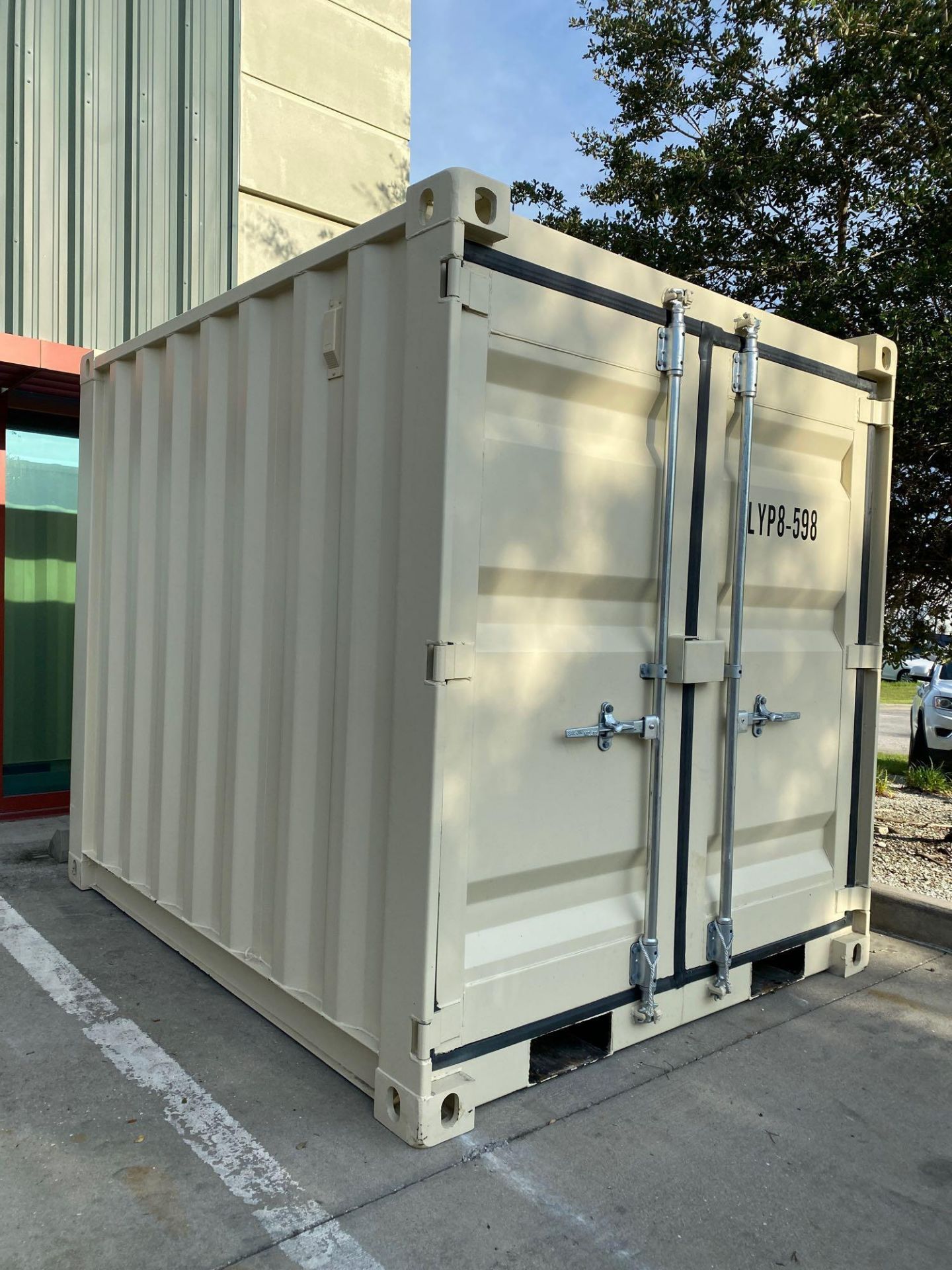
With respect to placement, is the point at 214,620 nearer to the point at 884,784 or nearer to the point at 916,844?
the point at 916,844

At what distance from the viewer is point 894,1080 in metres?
3.58

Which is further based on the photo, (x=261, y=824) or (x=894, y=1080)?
(x=261, y=824)

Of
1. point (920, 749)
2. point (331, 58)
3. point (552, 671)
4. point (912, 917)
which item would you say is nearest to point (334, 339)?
point (552, 671)

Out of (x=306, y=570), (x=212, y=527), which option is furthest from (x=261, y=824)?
(x=212, y=527)

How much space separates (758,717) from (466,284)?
2131mm

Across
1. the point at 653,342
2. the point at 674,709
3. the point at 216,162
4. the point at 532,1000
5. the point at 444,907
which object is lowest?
the point at 532,1000

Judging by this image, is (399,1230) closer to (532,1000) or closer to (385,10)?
(532,1000)

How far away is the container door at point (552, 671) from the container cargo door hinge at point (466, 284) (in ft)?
0.23

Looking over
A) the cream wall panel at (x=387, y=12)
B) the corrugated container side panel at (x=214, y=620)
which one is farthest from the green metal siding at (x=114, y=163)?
the corrugated container side panel at (x=214, y=620)

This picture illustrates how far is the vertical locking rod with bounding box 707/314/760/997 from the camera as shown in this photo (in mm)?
3846

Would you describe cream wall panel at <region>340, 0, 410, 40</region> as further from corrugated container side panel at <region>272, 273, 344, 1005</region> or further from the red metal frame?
corrugated container side panel at <region>272, 273, 344, 1005</region>

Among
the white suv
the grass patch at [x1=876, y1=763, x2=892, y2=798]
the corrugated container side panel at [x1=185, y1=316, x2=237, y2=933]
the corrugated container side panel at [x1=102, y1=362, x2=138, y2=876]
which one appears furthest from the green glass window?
the white suv

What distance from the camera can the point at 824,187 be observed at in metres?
6.20

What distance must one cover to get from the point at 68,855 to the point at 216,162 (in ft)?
19.2
